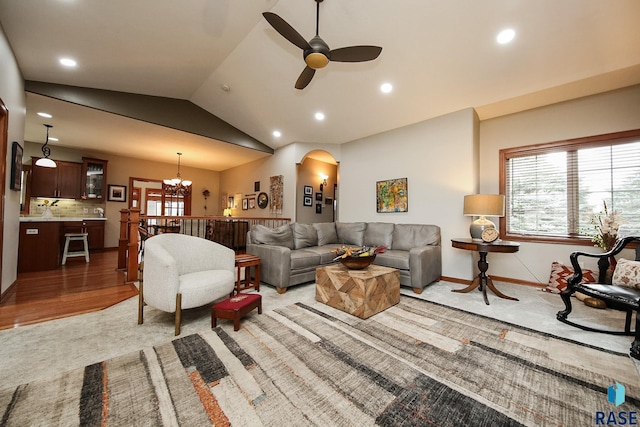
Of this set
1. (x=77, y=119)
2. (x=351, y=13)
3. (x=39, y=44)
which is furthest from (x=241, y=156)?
(x=351, y=13)

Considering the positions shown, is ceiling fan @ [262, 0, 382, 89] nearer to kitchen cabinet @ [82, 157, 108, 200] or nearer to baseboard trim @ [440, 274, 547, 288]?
baseboard trim @ [440, 274, 547, 288]

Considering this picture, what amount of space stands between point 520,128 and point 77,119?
807cm

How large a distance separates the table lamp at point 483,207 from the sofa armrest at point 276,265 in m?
2.61

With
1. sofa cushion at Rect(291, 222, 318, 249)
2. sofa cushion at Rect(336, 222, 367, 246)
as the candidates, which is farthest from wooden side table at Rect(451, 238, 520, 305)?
sofa cushion at Rect(291, 222, 318, 249)

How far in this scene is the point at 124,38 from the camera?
10.2ft

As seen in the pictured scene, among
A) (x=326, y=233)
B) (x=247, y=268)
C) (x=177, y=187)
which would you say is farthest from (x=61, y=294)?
(x=177, y=187)

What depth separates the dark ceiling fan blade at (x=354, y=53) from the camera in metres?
2.52

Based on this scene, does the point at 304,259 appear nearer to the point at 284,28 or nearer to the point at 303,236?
the point at 303,236

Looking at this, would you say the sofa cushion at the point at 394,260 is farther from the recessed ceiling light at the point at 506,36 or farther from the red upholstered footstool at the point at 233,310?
the recessed ceiling light at the point at 506,36

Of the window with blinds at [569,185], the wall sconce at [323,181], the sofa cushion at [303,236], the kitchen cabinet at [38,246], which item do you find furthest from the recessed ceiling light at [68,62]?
the window with blinds at [569,185]

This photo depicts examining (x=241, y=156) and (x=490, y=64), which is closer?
(x=490, y=64)

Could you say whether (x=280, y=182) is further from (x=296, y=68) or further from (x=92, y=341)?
(x=92, y=341)

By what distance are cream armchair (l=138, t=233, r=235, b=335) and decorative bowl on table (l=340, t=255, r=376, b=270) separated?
129 cm

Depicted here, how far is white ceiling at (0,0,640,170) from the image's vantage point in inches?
101
